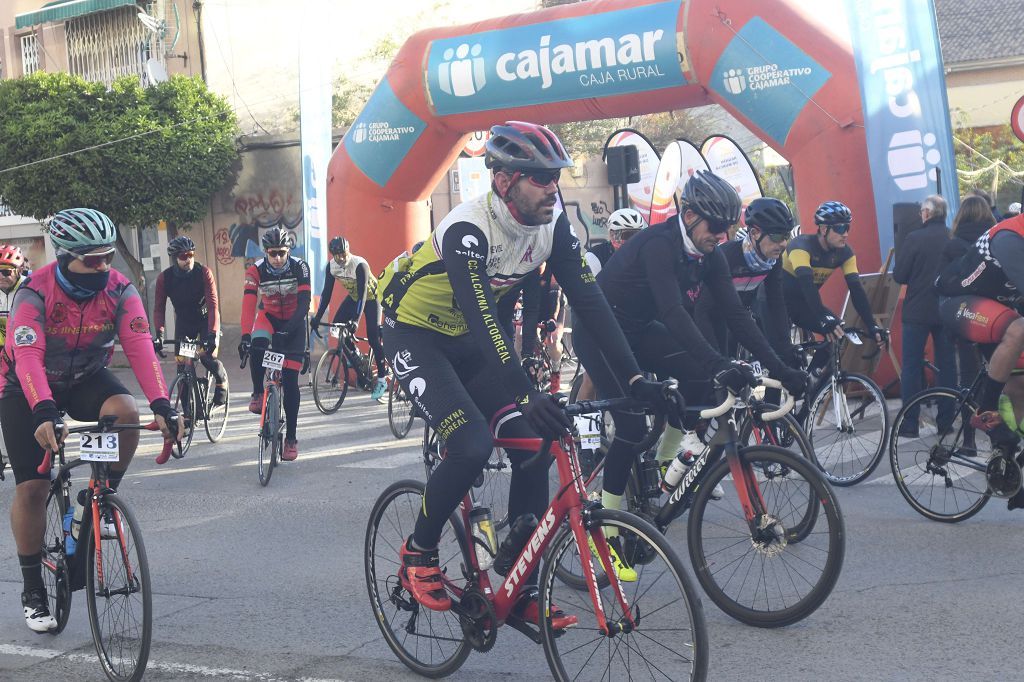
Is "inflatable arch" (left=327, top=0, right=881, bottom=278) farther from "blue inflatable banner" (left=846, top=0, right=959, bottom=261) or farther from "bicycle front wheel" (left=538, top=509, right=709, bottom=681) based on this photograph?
"bicycle front wheel" (left=538, top=509, right=709, bottom=681)

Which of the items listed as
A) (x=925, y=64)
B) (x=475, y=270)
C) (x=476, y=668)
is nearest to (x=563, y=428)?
(x=475, y=270)

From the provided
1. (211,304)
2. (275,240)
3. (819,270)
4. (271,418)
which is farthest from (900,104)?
(211,304)

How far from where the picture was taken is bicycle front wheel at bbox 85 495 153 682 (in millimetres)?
4488

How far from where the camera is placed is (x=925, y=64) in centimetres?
1156

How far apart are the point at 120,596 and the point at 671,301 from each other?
270cm

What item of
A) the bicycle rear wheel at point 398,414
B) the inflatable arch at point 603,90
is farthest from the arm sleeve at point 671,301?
the inflatable arch at point 603,90

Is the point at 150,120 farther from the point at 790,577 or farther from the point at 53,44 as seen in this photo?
the point at 790,577

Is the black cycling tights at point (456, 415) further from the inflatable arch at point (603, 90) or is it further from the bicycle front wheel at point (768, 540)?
the inflatable arch at point (603, 90)

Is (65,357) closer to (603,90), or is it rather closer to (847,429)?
(847,429)

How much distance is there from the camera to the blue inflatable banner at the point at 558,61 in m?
13.1

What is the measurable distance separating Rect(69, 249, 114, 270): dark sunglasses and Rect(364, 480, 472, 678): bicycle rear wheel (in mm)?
1599

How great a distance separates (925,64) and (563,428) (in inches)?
366

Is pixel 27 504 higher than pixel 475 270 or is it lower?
lower

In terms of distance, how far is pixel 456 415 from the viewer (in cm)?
424
